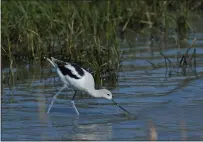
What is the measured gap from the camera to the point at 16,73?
33.6ft

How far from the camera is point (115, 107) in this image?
8305 millimetres

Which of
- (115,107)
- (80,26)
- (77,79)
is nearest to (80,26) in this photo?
(80,26)

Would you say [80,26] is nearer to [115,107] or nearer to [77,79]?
[115,107]

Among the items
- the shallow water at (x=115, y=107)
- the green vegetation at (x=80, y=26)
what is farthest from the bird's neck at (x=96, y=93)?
the green vegetation at (x=80, y=26)

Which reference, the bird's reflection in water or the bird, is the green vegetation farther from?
the bird's reflection in water

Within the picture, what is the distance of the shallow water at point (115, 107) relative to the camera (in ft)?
23.4

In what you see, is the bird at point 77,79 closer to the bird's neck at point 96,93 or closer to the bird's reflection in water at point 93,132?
the bird's neck at point 96,93

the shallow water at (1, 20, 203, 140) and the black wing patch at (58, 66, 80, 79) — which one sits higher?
the black wing patch at (58, 66, 80, 79)

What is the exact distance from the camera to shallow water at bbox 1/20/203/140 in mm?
7117

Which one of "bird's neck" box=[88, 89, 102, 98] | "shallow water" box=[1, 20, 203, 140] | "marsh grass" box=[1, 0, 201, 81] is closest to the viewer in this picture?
"shallow water" box=[1, 20, 203, 140]

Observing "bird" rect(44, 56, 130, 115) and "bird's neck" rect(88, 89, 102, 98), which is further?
"bird's neck" rect(88, 89, 102, 98)

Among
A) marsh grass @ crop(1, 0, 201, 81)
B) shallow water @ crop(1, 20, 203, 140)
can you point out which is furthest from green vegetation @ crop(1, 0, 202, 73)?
shallow water @ crop(1, 20, 203, 140)

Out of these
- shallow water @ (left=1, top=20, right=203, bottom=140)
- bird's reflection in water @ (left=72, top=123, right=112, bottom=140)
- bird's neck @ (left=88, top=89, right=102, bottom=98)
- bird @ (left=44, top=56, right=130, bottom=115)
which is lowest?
bird's reflection in water @ (left=72, top=123, right=112, bottom=140)

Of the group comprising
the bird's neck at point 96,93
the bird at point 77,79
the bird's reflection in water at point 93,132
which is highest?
the bird at point 77,79
